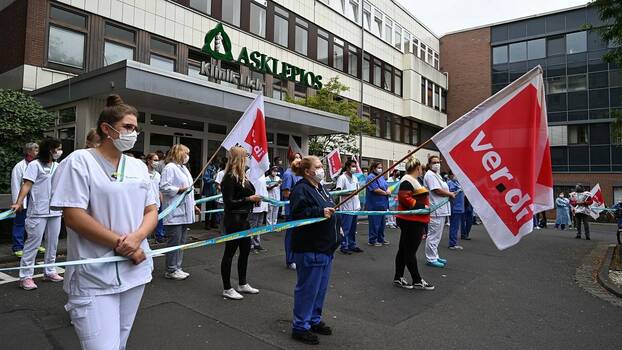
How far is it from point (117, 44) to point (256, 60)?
20.9 ft

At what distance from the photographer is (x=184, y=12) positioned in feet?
56.1

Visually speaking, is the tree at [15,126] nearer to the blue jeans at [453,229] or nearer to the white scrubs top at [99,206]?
the white scrubs top at [99,206]

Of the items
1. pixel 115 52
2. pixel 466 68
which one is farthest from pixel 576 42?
pixel 115 52

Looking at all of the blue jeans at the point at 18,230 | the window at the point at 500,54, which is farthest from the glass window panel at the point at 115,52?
the window at the point at 500,54

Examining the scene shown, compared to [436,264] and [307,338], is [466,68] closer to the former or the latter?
[436,264]

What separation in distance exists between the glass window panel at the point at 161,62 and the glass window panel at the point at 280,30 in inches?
271

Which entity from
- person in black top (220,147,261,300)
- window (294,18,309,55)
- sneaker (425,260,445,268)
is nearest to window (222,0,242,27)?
window (294,18,309,55)

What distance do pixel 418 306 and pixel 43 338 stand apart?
4.20m

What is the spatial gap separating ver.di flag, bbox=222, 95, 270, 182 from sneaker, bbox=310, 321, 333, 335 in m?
2.59

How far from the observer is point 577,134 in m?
34.2

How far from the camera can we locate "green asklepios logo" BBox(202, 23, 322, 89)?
17.2 m

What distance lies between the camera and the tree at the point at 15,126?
10031 millimetres

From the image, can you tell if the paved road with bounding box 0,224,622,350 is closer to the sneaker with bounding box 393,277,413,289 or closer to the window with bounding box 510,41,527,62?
the sneaker with bounding box 393,277,413,289

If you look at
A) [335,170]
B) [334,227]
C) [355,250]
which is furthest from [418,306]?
[335,170]
